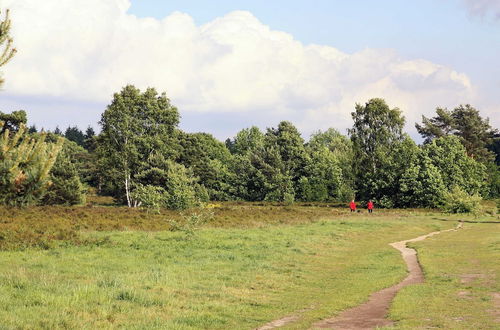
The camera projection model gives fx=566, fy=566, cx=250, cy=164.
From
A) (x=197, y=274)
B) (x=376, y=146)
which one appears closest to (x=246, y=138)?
(x=376, y=146)

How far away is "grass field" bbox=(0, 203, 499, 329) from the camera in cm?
1491

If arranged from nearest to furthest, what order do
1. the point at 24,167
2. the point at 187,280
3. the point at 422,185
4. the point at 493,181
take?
the point at 24,167, the point at 187,280, the point at 422,185, the point at 493,181

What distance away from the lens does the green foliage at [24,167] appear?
50.2ft

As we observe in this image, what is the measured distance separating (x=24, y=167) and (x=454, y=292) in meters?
14.2

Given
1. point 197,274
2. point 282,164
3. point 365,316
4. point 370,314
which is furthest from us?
point 282,164

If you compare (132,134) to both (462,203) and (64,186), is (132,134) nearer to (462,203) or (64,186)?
(64,186)

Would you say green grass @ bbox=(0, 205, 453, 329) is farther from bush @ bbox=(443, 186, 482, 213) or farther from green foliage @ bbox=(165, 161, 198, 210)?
bush @ bbox=(443, 186, 482, 213)

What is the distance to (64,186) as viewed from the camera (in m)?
71.8

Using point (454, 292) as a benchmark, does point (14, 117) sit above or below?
above

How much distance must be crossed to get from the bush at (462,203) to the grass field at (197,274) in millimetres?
24290

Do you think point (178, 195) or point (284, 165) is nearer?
point (178, 195)

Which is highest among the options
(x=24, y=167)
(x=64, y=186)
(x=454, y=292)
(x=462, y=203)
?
(x=64, y=186)

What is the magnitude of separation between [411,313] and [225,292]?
19.7ft

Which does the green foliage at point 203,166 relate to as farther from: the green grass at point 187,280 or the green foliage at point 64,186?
the green grass at point 187,280
